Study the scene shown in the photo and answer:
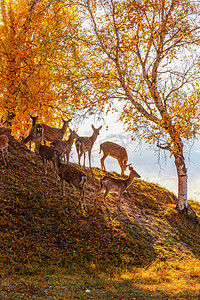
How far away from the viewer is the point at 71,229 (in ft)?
45.2

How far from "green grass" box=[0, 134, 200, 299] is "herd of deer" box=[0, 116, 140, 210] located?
39.2 inches

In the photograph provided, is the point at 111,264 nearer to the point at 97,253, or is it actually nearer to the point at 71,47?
the point at 97,253

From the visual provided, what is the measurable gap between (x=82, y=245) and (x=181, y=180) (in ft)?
36.7

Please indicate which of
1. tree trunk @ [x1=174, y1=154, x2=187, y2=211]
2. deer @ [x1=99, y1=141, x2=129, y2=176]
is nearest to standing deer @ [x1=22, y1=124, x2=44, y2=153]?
deer @ [x1=99, y1=141, x2=129, y2=176]

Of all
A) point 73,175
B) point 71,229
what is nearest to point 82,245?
point 71,229

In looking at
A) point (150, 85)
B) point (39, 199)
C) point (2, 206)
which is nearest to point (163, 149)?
point (150, 85)

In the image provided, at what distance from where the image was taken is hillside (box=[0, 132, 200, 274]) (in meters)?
11.8

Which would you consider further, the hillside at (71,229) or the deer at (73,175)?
the deer at (73,175)

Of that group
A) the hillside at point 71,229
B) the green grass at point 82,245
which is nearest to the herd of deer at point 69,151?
the hillside at point 71,229

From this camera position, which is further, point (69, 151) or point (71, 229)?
point (69, 151)

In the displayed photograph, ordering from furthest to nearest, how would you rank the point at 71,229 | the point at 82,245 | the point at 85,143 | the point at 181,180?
the point at 181,180, the point at 85,143, the point at 71,229, the point at 82,245

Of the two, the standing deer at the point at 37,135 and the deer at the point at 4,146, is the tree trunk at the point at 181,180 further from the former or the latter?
the deer at the point at 4,146

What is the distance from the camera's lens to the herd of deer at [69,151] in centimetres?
1483

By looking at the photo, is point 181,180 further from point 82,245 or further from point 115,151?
point 82,245
